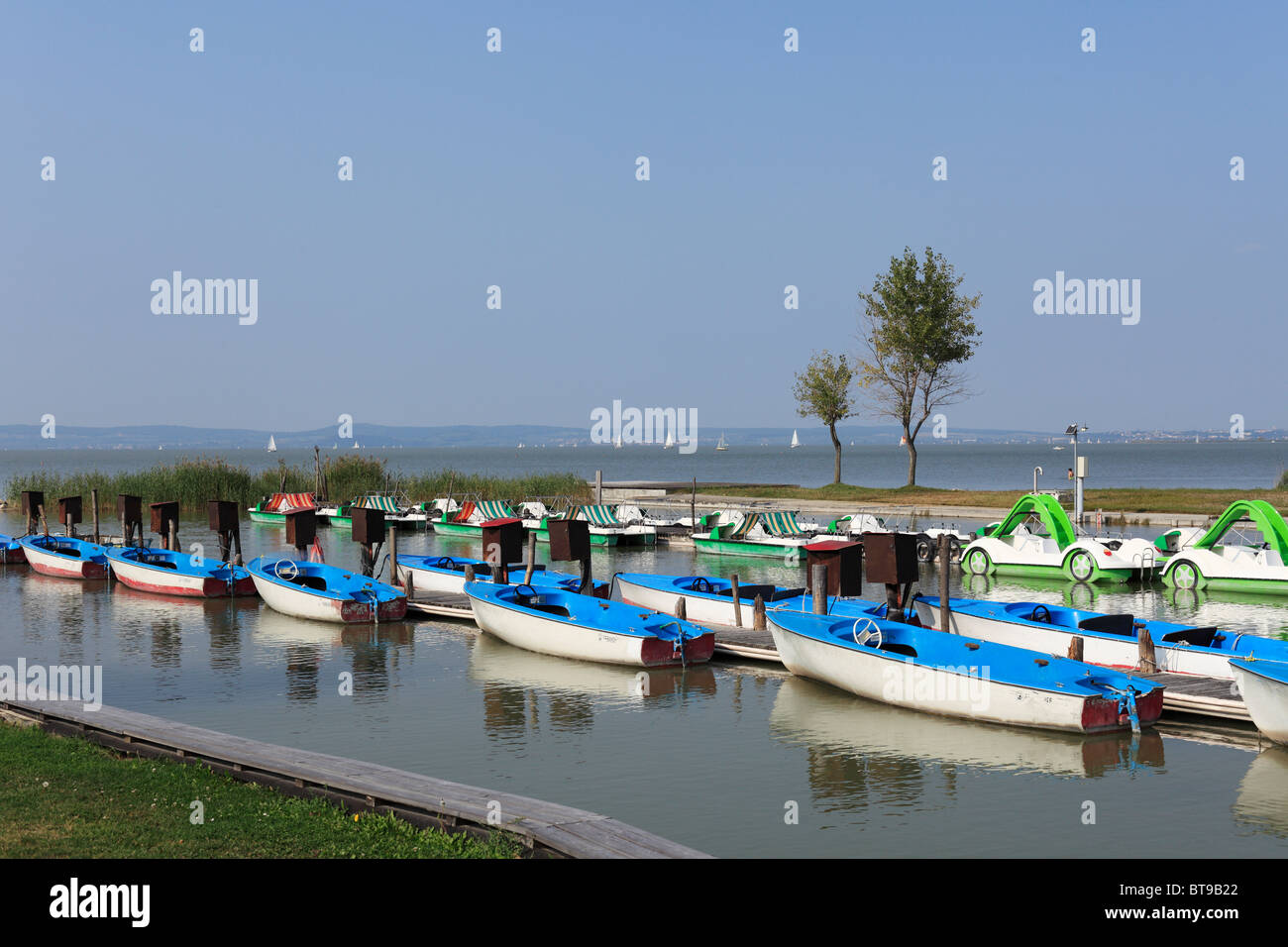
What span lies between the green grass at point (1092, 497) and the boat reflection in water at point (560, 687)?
3372cm

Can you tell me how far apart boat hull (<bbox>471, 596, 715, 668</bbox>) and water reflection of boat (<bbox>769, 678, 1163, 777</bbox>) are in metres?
2.93

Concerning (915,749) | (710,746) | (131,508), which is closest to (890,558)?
(915,749)

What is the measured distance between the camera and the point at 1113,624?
1909 centimetres

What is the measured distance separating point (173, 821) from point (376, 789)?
1650mm

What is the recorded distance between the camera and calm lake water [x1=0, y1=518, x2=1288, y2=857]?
12031 millimetres

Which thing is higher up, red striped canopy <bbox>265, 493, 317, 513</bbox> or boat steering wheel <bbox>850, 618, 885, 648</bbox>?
red striped canopy <bbox>265, 493, 317, 513</bbox>

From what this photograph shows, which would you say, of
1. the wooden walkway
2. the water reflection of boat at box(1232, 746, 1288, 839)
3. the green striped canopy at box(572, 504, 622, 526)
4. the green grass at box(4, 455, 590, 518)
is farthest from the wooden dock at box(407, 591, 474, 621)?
the green grass at box(4, 455, 590, 518)

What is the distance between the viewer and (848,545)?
70.1 feet

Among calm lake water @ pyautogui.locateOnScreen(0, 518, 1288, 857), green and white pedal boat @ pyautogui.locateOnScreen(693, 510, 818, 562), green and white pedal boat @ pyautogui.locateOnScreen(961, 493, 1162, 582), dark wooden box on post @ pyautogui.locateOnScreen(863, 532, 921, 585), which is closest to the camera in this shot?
calm lake water @ pyautogui.locateOnScreen(0, 518, 1288, 857)

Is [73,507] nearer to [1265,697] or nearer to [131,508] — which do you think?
[131,508]

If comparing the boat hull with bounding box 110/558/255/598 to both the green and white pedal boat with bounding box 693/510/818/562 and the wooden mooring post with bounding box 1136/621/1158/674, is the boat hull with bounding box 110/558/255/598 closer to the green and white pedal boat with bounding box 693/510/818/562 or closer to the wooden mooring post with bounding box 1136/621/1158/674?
the green and white pedal boat with bounding box 693/510/818/562
